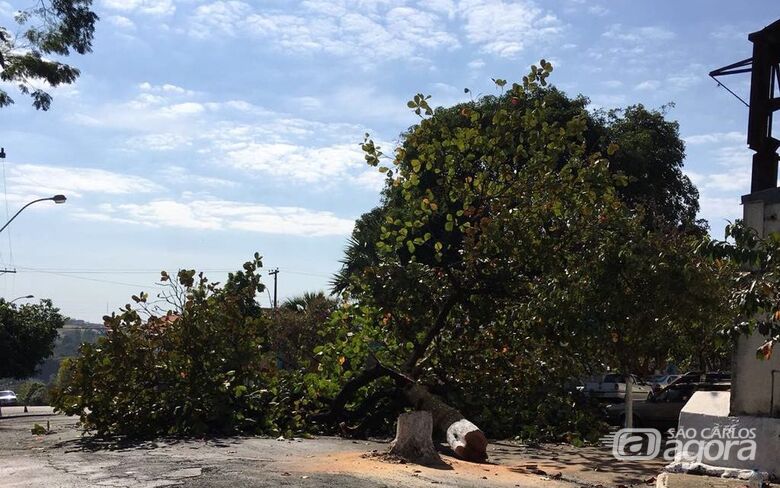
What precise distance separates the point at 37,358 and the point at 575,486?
39.4 m

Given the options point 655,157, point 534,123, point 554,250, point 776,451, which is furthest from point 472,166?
point 655,157

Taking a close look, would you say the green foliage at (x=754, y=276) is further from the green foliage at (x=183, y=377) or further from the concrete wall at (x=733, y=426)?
the green foliage at (x=183, y=377)

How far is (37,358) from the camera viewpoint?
42.8 meters

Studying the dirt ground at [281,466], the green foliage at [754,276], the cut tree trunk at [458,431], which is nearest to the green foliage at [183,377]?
the dirt ground at [281,466]

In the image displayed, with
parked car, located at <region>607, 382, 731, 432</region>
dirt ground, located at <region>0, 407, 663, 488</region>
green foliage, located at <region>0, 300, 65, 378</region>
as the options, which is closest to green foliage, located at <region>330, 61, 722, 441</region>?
dirt ground, located at <region>0, 407, 663, 488</region>

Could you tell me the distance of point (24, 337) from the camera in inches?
1647

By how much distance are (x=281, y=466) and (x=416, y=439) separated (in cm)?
189

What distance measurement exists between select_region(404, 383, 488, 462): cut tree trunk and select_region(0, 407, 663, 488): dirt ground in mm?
252

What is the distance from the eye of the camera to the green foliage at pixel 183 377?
14.5 m

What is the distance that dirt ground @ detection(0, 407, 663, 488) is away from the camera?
9.03 meters

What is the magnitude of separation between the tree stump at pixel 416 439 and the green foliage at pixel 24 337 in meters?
35.8

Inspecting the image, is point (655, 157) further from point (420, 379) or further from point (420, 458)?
point (420, 458)

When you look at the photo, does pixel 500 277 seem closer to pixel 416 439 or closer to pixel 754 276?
pixel 416 439

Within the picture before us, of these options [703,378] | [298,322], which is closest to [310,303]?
[298,322]
